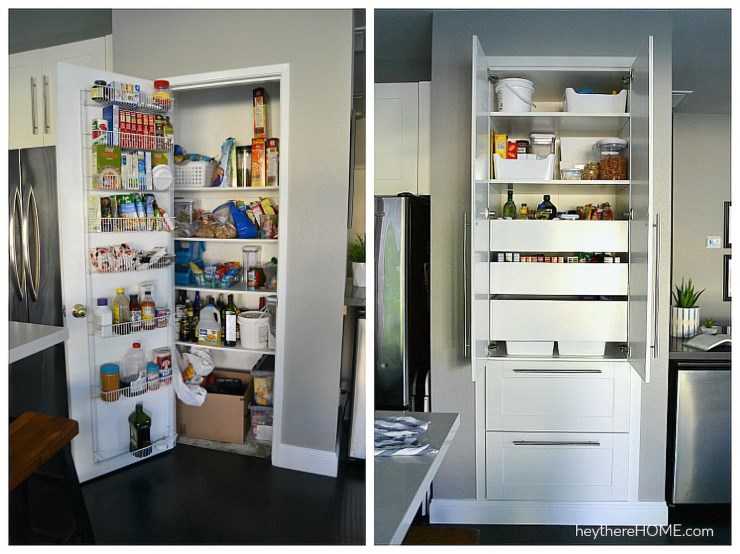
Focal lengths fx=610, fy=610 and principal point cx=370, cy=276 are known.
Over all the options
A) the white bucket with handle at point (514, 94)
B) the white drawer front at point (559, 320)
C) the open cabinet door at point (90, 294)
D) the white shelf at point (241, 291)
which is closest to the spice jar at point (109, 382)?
the open cabinet door at point (90, 294)

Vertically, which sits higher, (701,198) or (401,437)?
(701,198)

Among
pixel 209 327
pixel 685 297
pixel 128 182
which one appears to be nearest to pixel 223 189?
pixel 128 182

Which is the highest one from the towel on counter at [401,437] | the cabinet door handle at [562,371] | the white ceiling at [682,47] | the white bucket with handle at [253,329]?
the white ceiling at [682,47]

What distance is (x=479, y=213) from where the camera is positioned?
179 cm

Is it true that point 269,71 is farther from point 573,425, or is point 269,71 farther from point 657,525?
point 657,525

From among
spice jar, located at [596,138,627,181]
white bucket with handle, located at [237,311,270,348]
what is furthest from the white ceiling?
white bucket with handle, located at [237,311,270,348]

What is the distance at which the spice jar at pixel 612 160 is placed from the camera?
2.06 m

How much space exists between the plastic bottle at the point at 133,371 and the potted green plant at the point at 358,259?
524 millimetres

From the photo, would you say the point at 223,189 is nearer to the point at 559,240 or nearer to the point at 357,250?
the point at 357,250

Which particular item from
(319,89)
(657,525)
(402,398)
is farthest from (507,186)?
(657,525)

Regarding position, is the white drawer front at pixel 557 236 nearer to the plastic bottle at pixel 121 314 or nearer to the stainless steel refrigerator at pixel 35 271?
the plastic bottle at pixel 121 314

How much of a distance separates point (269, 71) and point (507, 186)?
1.08 m

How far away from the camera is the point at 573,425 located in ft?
6.95

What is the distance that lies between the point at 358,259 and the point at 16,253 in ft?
2.51
